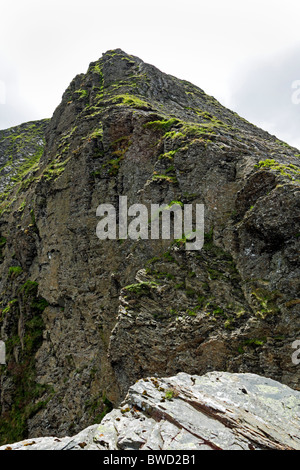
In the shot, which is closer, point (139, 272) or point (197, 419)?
point (197, 419)

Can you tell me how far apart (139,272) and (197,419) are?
43.6 feet

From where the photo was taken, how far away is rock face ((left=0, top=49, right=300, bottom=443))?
63.2 ft

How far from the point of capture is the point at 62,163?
39.9m

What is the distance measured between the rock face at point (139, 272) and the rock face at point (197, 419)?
360cm

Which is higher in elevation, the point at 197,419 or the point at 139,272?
the point at 139,272

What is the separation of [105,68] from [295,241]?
49323mm

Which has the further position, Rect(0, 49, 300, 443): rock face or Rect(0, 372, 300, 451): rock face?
Rect(0, 49, 300, 443): rock face

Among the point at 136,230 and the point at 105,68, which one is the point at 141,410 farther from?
the point at 105,68

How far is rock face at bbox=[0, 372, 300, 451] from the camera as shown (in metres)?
10.5

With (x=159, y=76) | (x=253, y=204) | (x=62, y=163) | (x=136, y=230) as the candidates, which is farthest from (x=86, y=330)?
(x=159, y=76)

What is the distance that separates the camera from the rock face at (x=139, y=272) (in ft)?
63.2

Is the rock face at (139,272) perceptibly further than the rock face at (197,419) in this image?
Yes

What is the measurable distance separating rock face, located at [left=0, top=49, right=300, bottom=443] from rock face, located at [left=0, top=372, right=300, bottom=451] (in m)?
3.60

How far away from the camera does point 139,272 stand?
78.6 feet
